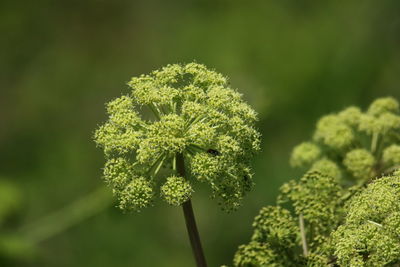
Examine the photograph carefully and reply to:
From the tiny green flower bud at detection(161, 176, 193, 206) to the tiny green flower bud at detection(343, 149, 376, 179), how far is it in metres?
1.90

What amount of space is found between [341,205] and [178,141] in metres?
1.42

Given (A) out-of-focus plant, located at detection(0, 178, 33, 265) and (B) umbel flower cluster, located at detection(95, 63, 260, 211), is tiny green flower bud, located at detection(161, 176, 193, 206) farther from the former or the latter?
(A) out-of-focus plant, located at detection(0, 178, 33, 265)

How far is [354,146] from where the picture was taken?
5574 millimetres

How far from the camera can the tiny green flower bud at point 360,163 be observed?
5.13m

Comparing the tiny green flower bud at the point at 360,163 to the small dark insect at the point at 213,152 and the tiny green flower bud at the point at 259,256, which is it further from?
the small dark insect at the point at 213,152

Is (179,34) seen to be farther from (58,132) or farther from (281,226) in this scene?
(281,226)

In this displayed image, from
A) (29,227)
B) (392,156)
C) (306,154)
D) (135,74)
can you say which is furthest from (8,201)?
(135,74)

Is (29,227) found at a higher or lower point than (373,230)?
higher

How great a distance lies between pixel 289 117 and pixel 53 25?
1016 centimetres

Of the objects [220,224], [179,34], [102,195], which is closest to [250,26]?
[179,34]

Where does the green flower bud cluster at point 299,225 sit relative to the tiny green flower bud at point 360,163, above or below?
below

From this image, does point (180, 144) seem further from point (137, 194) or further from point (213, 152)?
point (137, 194)

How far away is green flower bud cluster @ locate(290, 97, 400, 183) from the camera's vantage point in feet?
17.0

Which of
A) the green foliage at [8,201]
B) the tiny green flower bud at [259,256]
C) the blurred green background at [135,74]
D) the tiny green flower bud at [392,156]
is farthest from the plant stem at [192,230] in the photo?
the green foliage at [8,201]
